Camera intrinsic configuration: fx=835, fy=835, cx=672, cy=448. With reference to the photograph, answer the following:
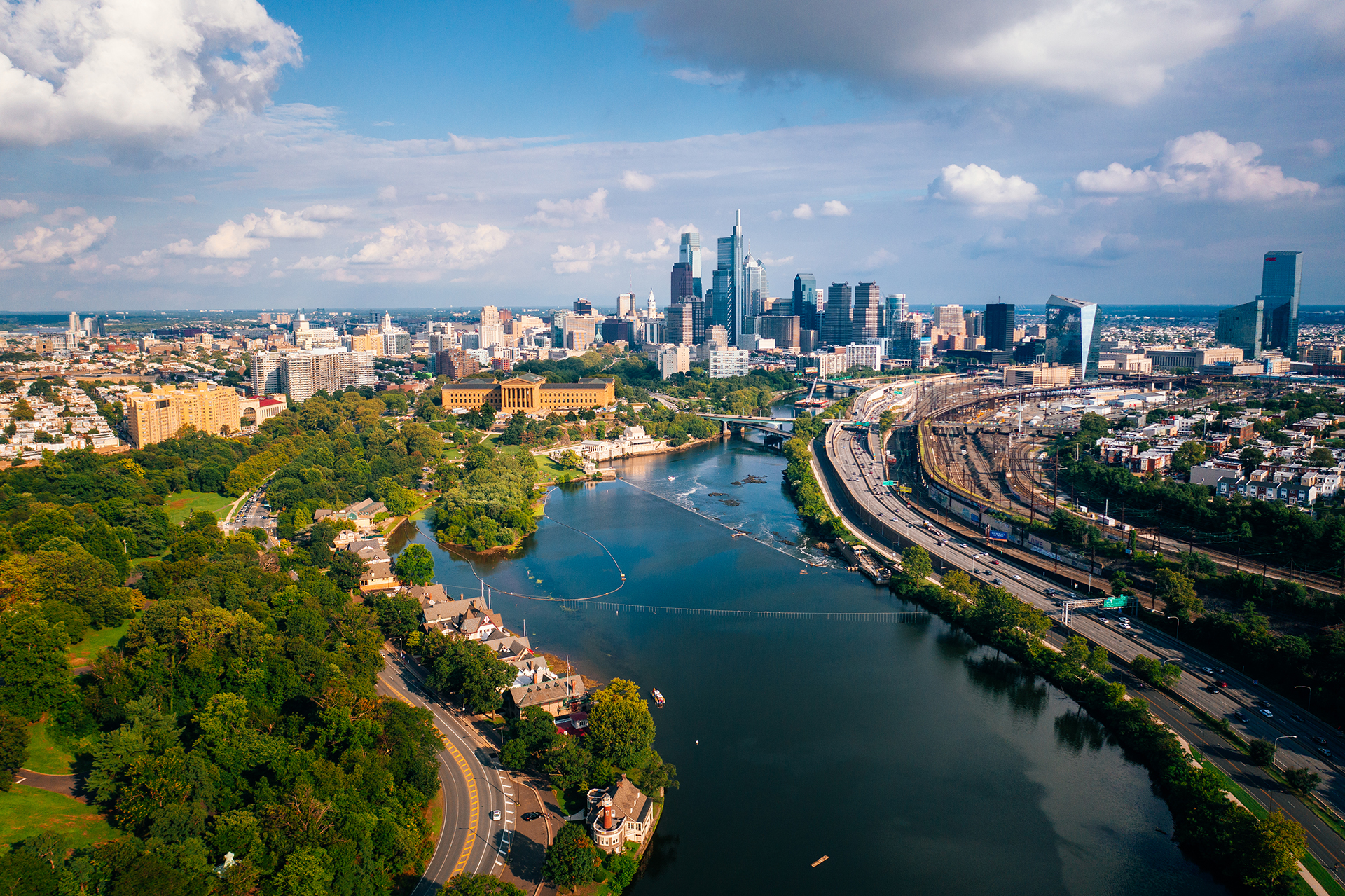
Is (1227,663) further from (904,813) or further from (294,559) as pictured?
(294,559)

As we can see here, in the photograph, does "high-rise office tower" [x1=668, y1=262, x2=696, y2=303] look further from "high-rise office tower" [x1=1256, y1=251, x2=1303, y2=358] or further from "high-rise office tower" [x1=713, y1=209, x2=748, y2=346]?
"high-rise office tower" [x1=1256, y1=251, x2=1303, y2=358]

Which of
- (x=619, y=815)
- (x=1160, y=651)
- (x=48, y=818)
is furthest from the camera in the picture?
(x=1160, y=651)

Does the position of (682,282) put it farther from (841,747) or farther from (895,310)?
(841,747)

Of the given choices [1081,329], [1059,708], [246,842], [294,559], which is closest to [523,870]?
[246,842]

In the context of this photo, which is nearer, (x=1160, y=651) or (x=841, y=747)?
(x=841, y=747)

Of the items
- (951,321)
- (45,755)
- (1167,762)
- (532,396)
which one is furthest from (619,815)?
(951,321)

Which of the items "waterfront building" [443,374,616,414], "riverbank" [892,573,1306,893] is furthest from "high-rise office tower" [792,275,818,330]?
"riverbank" [892,573,1306,893]
